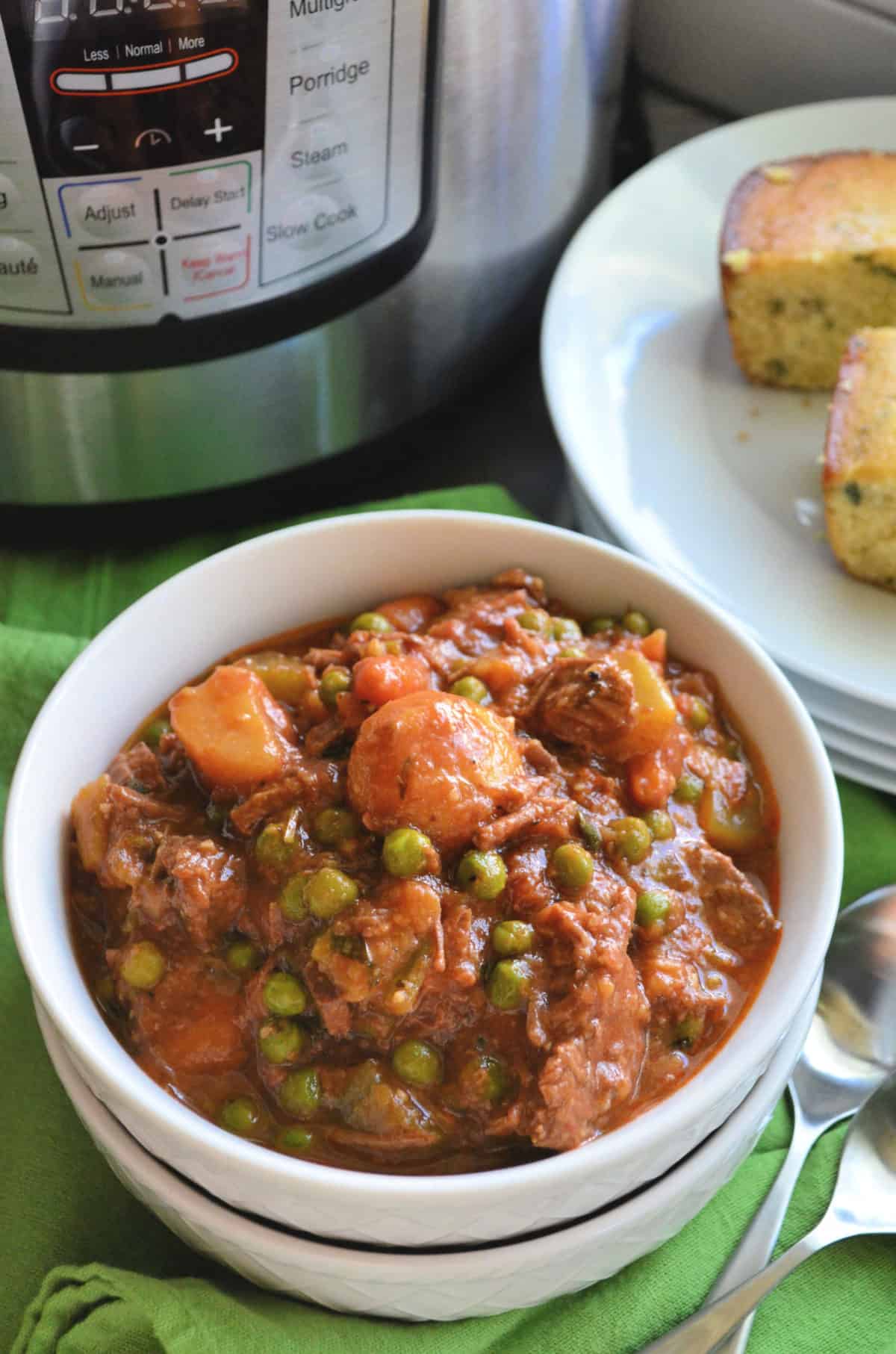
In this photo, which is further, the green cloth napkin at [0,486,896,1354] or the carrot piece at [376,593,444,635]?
the carrot piece at [376,593,444,635]

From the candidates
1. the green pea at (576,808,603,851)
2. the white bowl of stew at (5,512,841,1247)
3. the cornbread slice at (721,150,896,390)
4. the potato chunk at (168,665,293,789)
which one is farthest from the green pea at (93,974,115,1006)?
the cornbread slice at (721,150,896,390)

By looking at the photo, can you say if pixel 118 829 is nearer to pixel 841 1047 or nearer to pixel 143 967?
pixel 143 967

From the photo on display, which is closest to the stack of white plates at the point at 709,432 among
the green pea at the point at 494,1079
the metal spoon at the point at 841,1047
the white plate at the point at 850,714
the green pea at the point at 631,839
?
the white plate at the point at 850,714

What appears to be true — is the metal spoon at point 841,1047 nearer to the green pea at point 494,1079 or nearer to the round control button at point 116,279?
the green pea at point 494,1079

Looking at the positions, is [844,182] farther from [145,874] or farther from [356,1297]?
[356,1297]

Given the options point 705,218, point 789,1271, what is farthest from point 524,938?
point 705,218

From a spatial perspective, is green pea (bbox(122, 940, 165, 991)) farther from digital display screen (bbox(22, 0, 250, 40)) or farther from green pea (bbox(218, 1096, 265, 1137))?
digital display screen (bbox(22, 0, 250, 40))
